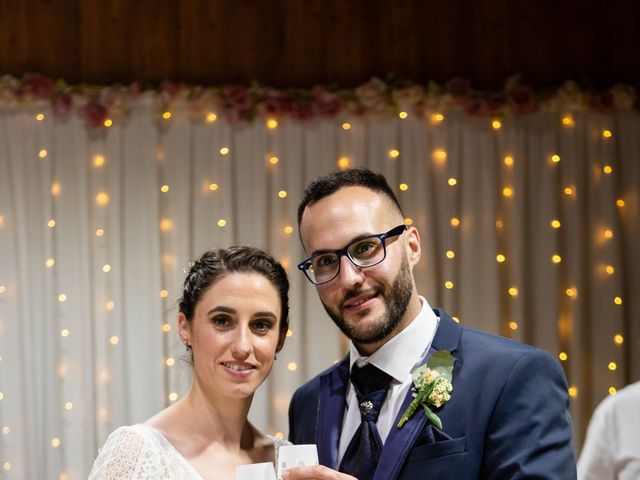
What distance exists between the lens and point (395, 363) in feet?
8.07

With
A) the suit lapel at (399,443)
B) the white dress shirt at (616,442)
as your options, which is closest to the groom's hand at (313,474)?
the suit lapel at (399,443)

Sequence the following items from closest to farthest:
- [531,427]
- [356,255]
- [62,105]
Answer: [531,427] → [356,255] → [62,105]

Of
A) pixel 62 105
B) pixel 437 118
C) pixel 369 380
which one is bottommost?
pixel 369 380

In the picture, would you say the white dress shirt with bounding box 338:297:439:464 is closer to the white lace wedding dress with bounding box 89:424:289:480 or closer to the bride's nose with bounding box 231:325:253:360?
the bride's nose with bounding box 231:325:253:360

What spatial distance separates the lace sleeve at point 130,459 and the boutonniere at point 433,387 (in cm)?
63

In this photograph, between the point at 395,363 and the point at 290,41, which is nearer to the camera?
the point at 395,363

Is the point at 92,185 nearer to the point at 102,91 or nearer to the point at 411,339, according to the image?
the point at 102,91

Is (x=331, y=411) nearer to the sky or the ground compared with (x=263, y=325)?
nearer to the ground

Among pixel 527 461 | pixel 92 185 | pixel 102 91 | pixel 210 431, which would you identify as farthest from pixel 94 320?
pixel 527 461

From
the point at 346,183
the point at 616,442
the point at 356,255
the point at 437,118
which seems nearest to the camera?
the point at 616,442

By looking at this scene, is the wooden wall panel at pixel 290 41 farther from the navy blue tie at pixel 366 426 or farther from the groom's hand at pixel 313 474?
the groom's hand at pixel 313 474

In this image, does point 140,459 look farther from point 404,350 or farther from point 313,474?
point 404,350

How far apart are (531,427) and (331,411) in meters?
0.58

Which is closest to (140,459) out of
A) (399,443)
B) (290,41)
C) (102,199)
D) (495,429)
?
(399,443)
